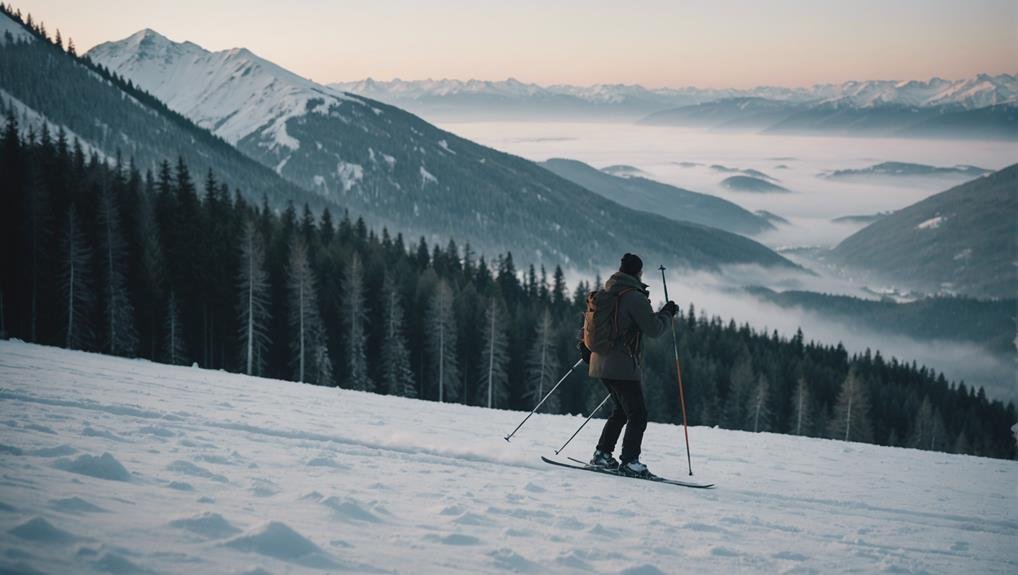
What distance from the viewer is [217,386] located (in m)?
16.1

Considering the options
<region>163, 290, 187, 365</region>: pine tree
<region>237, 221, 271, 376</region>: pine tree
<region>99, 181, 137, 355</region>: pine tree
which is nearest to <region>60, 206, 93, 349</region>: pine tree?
<region>99, 181, 137, 355</region>: pine tree

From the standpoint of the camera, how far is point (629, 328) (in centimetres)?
975

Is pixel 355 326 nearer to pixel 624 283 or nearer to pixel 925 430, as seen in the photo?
pixel 624 283

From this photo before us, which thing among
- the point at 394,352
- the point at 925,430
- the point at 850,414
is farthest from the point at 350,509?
the point at 925,430

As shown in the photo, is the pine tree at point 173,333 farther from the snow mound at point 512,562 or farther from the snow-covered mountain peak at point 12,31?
the snow-covered mountain peak at point 12,31

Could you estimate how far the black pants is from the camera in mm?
9945

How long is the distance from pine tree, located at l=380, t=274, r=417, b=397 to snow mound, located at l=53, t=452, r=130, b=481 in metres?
40.6

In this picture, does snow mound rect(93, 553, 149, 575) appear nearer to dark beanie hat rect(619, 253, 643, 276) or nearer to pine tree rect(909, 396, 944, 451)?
dark beanie hat rect(619, 253, 643, 276)

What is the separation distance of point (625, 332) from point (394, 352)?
40053mm

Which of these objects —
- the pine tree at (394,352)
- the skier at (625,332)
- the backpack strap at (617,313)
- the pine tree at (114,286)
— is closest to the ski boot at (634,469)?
the skier at (625,332)

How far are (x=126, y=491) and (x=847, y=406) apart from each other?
2602 inches

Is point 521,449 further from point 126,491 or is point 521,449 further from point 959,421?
point 959,421

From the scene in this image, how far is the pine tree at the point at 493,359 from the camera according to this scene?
5122 cm

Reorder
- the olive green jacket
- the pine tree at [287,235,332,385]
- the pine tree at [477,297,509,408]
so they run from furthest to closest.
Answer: the pine tree at [477,297,509,408] → the pine tree at [287,235,332,385] → the olive green jacket
